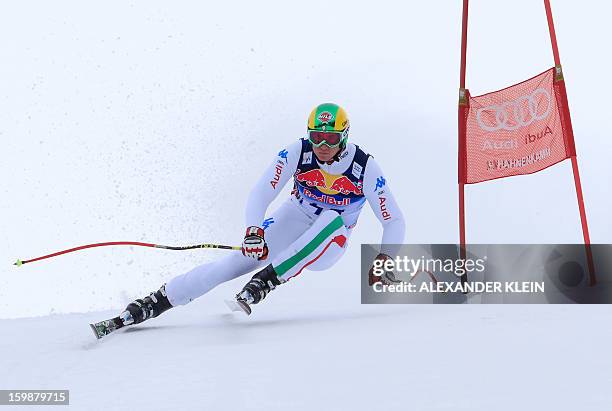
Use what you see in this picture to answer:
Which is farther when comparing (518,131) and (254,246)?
(518,131)

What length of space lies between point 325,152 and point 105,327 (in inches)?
76.9

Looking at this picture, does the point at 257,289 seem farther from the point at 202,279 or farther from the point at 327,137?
the point at 327,137

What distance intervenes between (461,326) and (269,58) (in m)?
15.0

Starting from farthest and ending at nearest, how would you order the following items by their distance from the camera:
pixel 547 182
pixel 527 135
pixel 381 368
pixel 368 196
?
pixel 547 182 < pixel 527 135 < pixel 368 196 < pixel 381 368

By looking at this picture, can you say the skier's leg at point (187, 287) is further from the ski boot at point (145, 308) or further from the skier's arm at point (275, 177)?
the skier's arm at point (275, 177)

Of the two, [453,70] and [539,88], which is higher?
[453,70]

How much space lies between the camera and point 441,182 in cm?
1323

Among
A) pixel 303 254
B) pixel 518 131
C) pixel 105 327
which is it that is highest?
pixel 518 131

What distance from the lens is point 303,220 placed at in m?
5.74

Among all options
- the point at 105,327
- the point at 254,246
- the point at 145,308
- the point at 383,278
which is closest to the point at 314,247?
the point at 254,246

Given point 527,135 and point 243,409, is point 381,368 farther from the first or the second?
point 527,135

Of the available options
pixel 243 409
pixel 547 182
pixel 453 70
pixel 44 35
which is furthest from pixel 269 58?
pixel 243 409

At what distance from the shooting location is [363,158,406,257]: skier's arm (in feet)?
18.1

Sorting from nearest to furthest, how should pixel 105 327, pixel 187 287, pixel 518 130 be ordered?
pixel 105 327, pixel 187 287, pixel 518 130
